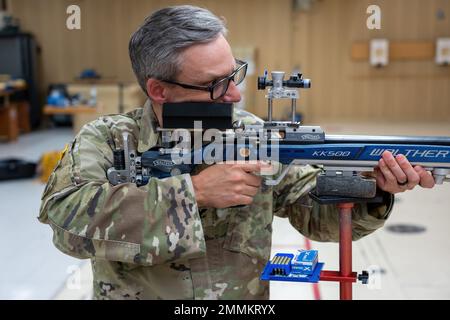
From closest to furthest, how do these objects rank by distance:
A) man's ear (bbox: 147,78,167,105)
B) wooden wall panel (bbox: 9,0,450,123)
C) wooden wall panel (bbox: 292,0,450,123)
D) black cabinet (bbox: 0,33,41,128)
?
man's ear (bbox: 147,78,167,105) < wooden wall panel (bbox: 292,0,450,123) < wooden wall panel (bbox: 9,0,450,123) < black cabinet (bbox: 0,33,41,128)

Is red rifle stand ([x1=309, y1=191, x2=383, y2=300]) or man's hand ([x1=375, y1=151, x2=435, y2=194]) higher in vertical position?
man's hand ([x1=375, y1=151, x2=435, y2=194])

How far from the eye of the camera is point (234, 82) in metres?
1.16

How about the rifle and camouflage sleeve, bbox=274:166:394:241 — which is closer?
the rifle

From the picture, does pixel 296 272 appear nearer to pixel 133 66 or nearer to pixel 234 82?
pixel 234 82

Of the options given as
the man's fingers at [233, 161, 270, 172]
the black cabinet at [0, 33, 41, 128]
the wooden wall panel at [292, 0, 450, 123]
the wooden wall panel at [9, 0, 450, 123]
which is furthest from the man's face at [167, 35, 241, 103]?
the black cabinet at [0, 33, 41, 128]

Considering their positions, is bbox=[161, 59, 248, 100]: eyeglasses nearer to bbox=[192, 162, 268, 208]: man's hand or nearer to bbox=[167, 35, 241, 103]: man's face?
bbox=[167, 35, 241, 103]: man's face

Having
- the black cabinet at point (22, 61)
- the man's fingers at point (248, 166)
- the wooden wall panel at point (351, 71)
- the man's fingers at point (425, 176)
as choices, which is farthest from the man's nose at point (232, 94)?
the black cabinet at point (22, 61)

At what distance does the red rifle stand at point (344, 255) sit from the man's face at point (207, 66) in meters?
0.28

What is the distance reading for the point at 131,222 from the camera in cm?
109

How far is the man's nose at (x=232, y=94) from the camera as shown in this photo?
1130mm

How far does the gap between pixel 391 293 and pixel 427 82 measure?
6.35 m

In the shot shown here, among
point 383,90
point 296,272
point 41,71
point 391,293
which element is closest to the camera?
point 296,272

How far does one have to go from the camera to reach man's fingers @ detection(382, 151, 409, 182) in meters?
1.09

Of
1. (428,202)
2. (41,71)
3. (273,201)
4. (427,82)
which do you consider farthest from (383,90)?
(273,201)
